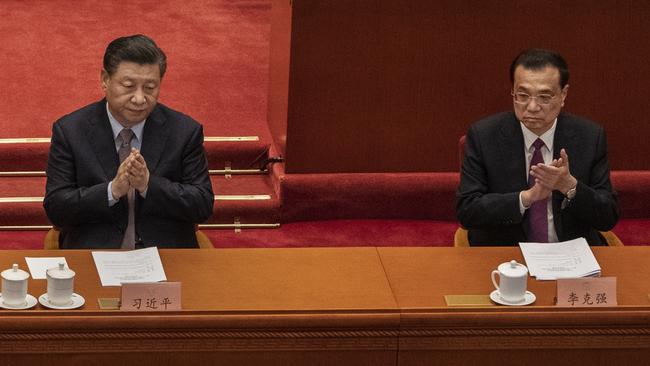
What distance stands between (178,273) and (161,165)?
1.62 ft

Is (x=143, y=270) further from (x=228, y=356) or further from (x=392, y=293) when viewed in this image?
(x=392, y=293)

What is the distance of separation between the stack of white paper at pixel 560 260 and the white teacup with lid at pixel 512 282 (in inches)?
7.2

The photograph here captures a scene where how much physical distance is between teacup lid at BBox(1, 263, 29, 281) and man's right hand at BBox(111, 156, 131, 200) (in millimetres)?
500

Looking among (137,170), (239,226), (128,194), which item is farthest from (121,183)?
(239,226)

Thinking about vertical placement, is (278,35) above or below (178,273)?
above

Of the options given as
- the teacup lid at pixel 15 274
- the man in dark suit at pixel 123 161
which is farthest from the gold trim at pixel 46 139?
the teacup lid at pixel 15 274

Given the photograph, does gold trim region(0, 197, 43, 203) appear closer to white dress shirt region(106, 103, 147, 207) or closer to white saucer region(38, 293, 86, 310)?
white dress shirt region(106, 103, 147, 207)

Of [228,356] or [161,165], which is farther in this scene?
[161,165]

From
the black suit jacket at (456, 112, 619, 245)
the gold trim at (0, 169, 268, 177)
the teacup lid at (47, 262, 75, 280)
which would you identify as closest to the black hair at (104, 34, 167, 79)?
the teacup lid at (47, 262, 75, 280)

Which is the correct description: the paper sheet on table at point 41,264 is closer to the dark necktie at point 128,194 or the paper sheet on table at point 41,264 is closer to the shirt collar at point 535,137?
the dark necktie at point 128,194

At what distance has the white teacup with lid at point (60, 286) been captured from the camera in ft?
10.7

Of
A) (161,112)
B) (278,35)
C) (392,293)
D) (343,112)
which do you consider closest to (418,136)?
(343,112)

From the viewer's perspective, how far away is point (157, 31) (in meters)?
6.16

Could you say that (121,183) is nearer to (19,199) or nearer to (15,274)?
(15,274)
